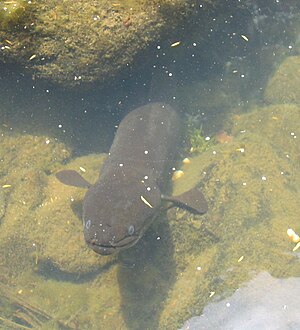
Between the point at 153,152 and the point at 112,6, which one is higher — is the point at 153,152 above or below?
below

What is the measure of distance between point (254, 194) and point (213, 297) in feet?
4.39

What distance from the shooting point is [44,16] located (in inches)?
183

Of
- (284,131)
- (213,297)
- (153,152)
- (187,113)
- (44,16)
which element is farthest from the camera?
(187,113)

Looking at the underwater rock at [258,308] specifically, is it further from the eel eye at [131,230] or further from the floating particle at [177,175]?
the floating particle at [177,175]

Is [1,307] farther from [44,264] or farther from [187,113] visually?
[187,113]

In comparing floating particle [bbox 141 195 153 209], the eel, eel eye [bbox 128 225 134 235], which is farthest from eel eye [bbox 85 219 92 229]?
floating particle [bbox 141 195 153 209]

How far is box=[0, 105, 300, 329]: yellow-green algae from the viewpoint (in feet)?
14.0

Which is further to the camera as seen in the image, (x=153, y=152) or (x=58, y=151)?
(x=58, y=151)

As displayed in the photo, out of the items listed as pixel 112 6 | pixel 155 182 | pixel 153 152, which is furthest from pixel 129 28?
pixel 155 182

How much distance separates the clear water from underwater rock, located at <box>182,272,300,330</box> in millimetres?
14

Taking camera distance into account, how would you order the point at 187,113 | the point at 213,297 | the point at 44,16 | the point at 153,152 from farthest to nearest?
the point at 187,113 < the point at 153,152 < the point at 44,16 < the point at 213,297

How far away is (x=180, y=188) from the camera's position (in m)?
5.10

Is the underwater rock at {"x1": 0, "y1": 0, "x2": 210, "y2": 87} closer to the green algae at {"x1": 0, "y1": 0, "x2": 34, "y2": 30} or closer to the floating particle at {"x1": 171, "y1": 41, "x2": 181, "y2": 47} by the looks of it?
the green algae at {"x1": 0, "y1": 0, "x2": 34, "y2": 30}

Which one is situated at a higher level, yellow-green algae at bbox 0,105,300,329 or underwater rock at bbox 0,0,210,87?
underwater rock at bbox 0,0,210,87
